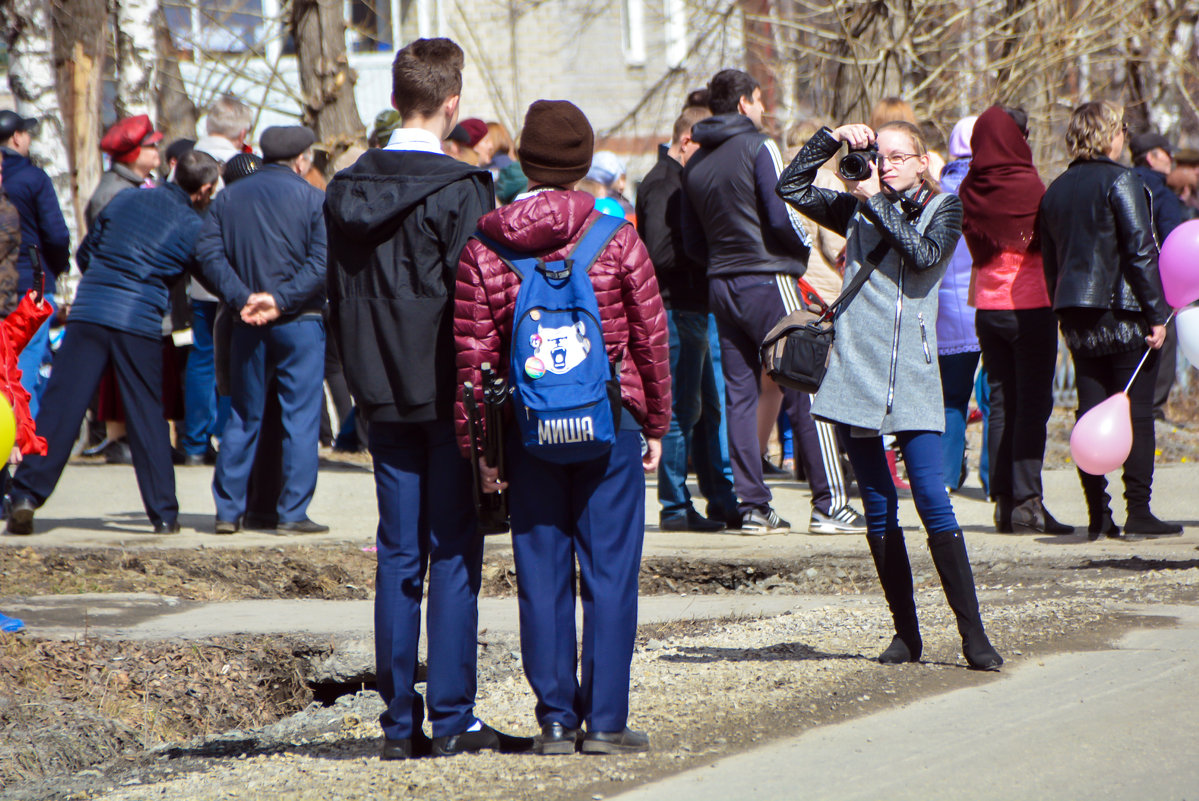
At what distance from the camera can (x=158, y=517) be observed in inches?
322

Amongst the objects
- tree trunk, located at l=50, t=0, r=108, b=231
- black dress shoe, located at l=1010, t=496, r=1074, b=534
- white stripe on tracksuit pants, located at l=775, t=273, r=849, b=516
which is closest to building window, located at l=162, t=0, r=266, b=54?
tree trunk, located at l=50, t=0, r=108, b=231

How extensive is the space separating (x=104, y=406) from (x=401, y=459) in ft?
25.0

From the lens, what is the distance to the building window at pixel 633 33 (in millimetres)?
24797

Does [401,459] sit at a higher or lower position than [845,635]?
higher

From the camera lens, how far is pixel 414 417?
160 inches

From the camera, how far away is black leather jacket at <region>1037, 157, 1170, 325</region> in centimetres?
701

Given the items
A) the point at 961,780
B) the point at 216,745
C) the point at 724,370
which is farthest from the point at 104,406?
the point at 961,780

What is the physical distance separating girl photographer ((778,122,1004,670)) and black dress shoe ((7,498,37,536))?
4783mm

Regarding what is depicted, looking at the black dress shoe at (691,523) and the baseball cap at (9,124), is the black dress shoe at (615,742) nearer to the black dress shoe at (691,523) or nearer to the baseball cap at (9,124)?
the black dress shoe at (691,523)

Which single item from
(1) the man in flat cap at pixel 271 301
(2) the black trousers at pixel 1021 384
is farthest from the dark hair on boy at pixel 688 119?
(1) the man in flat cap at pixel 271 301

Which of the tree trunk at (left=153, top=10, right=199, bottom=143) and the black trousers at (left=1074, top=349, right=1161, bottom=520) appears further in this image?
the tree trunk at (left=153, top=10, right=199, bottom=143)

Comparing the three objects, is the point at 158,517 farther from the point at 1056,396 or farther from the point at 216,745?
the point at 1056,396

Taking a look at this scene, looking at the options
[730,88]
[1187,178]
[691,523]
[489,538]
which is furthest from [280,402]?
[1187,178]

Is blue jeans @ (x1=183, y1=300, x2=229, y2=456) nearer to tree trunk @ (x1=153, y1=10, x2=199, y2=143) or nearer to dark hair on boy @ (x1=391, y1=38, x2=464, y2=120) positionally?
dark hair on boy @ (x1=391, y1=38, x2=464, y2=120)
